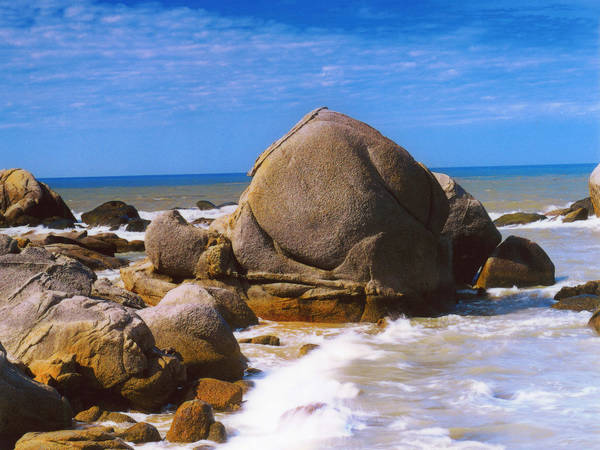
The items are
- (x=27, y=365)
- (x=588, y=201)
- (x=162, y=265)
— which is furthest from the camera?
(x=588, y=201)

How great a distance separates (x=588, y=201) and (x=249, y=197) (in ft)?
58.0

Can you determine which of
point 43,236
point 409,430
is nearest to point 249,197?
point 409,430

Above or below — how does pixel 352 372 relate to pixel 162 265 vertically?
below

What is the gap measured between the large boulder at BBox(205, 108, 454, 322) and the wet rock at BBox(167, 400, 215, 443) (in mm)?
3850

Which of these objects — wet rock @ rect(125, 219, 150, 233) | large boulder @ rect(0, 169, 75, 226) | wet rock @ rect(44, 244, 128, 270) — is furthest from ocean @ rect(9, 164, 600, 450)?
large boulder @ rect(0, 169, 75, 226)

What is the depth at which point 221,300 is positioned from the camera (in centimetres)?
789

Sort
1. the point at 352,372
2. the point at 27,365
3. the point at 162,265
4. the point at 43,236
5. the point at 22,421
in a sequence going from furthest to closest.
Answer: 1. the point at 43,236
2. the point at 162,265
3. the point at 352,372
4. the point at 27,365
5. the point at 22,421

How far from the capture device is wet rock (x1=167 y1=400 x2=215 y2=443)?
15.1ft

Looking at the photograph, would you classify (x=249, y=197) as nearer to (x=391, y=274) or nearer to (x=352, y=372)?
(x=391, y=274)

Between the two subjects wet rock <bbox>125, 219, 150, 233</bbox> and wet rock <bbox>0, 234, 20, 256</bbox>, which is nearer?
wet rock <bbox>0, 234, 20, 256</bbox>

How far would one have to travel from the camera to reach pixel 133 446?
4.48 metres

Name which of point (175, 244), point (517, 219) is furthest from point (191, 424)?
point (517, 219)

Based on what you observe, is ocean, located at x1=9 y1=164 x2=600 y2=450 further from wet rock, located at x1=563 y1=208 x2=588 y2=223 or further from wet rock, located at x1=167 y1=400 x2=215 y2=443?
wet rock, located at x1=563 y1=208 x2=588 y2=223

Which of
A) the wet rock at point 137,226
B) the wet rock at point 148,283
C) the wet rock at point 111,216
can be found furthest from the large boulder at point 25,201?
the wet rock at point 148,283
